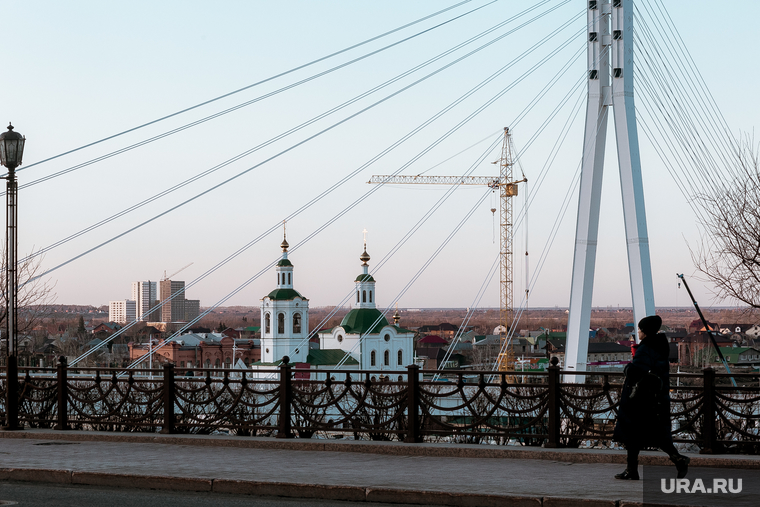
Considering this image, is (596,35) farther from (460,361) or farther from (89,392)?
(460,361)

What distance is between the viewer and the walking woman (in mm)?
8625

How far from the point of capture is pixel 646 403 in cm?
865

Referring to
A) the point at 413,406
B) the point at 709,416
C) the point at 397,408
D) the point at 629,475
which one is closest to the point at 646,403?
the point at 629,475

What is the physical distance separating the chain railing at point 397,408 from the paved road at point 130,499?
2.27 meters

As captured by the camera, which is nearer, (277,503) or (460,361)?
(277,503)

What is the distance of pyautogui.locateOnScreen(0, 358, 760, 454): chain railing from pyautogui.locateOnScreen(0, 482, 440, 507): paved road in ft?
7.45

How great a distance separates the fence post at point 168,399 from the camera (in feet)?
41.9

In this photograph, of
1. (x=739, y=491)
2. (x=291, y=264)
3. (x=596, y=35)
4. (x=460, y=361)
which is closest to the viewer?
(x=739, y=491)

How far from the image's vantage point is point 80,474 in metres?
9.76

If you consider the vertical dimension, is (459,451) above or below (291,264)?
below

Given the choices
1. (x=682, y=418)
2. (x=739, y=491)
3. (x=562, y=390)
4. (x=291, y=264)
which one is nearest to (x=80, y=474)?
(x=562, y=390)

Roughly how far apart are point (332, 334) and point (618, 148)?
95.8m

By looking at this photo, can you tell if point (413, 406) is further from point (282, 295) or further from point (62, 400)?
point (282, 295)

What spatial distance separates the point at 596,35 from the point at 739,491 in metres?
16.4
